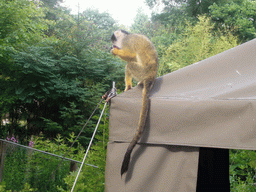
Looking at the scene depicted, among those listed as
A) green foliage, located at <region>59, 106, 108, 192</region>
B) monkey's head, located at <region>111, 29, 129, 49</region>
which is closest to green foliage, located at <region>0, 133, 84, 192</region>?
green foliage, located at <region>59, 106, 108, 192</region>

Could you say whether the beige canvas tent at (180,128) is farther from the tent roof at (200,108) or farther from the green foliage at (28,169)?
the green foliage at (28,169)

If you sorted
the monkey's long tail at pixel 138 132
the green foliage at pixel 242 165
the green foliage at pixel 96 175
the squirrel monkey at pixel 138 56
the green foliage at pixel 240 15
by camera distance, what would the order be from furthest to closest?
the green foliage at pixel 240 15, the green foliage at pixel 242 165, the green foliage at pixel 96 175, the squirrel monkey at pixel 138 56, the monkey's long tail at pixel 138 132

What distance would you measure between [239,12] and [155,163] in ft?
45.8

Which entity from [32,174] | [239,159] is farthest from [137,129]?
[239,159]

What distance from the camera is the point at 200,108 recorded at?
1.70 metres

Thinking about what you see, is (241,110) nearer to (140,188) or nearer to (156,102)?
(156,102)

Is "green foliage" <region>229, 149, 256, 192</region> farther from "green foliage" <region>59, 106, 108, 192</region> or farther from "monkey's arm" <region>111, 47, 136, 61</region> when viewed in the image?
"monkey's arm" <region>111, 47, 136, 61</region>

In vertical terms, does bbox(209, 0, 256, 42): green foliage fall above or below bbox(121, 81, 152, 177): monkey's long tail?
above

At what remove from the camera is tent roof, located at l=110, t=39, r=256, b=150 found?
5.30ft

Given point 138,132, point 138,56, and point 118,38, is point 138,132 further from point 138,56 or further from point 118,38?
point 118,38

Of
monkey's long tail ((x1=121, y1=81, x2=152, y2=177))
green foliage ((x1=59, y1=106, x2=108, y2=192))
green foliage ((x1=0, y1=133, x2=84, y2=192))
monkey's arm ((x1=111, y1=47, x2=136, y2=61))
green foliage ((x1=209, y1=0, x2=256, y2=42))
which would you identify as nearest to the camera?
monkey's long tail ((x1=121, y1=81, x2=152, y2=177))

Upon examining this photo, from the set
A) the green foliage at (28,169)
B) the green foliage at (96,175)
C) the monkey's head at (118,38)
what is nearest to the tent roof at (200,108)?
the monkey's head at (118,38)

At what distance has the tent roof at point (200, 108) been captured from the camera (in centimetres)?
162

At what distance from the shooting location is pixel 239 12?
13508mm
